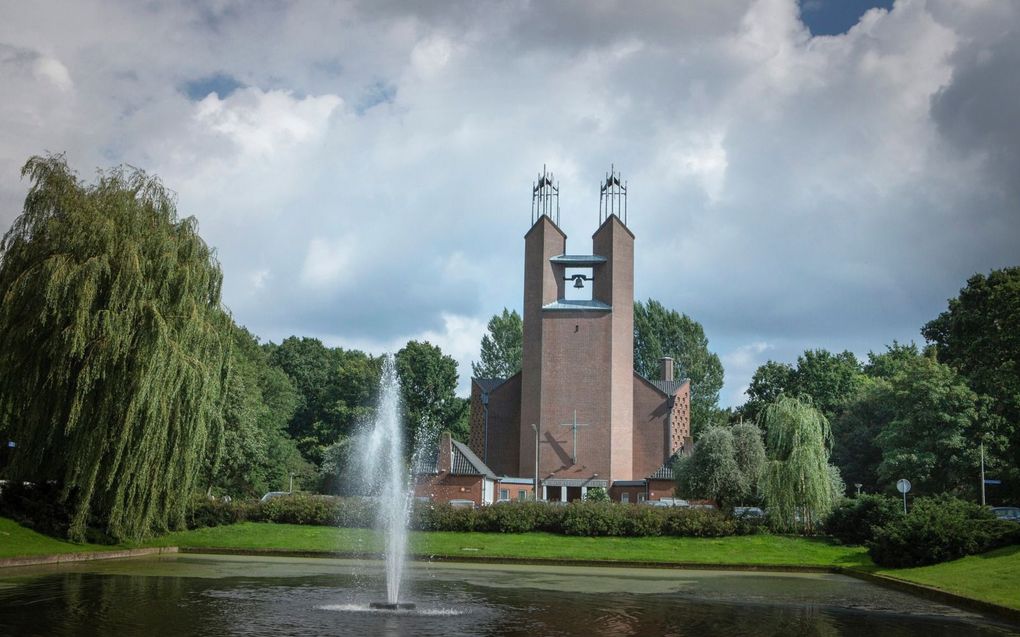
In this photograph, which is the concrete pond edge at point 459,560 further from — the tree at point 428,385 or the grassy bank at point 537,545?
the tree at point 428,385

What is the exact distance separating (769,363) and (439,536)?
167 feet

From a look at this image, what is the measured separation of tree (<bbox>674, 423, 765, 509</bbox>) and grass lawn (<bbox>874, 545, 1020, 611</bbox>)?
13712 mm

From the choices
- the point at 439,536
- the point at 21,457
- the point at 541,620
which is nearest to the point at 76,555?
the point at 21,457

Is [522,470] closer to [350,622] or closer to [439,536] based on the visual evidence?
[439,536]

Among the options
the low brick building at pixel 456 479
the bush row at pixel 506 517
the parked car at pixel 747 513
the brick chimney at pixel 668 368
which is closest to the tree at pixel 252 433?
the bush row at pixel 506 517

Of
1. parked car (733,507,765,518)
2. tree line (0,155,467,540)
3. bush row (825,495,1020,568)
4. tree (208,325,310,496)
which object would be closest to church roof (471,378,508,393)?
tree (208,325,310,496)

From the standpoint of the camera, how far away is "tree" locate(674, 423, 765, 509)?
1596 inches

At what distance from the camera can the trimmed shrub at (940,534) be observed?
24.9 metres

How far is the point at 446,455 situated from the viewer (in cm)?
5744

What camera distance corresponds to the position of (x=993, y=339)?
44188 mm

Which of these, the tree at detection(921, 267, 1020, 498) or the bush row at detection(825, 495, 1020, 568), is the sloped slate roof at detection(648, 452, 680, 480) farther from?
the bush row at detection(825, 495, 1020, 568)

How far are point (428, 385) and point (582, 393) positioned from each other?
2458 centimetres

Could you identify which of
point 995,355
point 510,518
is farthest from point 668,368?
point 510,518

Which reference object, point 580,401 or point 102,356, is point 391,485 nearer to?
point 102,356
